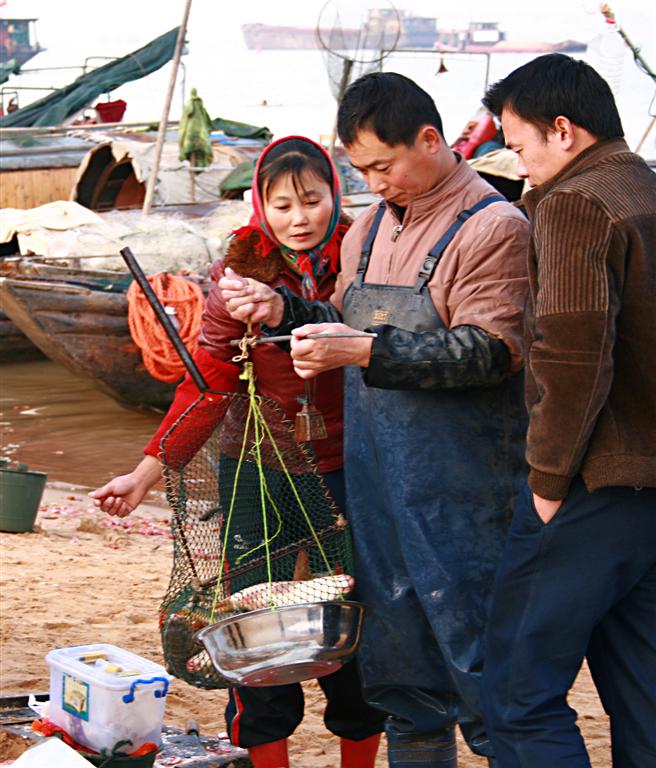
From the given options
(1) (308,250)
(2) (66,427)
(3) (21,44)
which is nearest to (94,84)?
(2) (66,427)

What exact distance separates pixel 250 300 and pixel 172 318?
7554mm

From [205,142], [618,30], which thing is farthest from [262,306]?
[205,142]

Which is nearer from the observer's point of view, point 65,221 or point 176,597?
point 176,597

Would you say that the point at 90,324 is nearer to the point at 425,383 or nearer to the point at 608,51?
the point at 608,51

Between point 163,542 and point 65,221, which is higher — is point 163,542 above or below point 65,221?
below

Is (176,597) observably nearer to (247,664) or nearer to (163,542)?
(247,664)

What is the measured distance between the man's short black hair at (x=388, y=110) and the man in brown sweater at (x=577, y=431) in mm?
258

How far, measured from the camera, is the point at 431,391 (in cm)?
289

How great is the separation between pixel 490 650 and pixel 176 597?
0.91 m

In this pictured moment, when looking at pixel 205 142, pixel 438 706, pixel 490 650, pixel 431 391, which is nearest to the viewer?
pixel 490 650

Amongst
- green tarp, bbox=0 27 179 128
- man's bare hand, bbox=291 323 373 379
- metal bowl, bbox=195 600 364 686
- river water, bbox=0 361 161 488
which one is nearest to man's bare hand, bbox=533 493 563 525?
man's bare hand, bbox=291 323 373 379

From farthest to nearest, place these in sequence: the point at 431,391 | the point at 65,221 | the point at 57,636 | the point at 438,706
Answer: the point at 65,221
the point at 57,636
the point at 438,706
the point at 431,391

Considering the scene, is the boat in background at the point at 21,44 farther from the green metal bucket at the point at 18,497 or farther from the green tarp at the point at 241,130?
the green metal bucket at the point at 18,497

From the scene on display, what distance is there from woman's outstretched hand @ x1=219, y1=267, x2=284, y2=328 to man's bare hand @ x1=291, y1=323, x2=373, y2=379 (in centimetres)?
25
